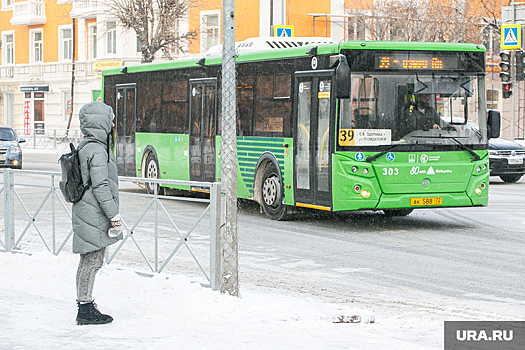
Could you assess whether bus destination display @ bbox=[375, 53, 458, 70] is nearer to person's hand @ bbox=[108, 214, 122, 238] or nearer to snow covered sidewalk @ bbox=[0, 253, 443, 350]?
snow covered sidewalk @ bbox=[0, 253, 443, 350]

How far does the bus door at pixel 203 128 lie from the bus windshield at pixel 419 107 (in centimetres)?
422

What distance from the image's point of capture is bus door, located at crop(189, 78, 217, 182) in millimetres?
16766

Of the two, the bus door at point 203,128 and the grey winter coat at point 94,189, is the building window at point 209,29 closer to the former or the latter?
the bus door at point 203,128

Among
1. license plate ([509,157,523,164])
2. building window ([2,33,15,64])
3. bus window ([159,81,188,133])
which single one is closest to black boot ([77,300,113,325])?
bus window ([159,81,188,133])

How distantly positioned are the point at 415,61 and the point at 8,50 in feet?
160

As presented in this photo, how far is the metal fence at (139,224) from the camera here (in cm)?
823

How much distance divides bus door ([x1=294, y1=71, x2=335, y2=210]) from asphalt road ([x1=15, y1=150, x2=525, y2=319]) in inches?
22.5

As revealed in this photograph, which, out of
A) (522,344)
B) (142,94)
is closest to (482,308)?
(522,344)

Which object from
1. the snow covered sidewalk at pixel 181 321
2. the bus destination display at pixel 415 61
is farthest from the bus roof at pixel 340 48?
the snow covered sidewalk at pixel 181 321

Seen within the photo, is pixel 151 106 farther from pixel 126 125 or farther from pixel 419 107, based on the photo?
pixel 419 107

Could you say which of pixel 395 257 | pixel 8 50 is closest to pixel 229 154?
pixel 395 257

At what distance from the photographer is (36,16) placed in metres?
53.9

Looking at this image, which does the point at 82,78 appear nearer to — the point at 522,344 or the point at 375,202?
the point at 375,202

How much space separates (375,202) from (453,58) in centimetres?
259
